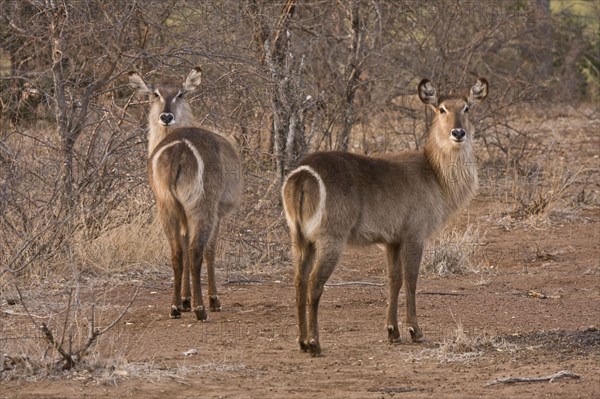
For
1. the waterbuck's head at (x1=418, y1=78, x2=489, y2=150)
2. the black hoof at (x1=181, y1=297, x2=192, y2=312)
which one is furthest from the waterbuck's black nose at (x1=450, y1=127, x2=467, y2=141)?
the black hoof at (x1=181, y1=297, x2=192, y2=312)

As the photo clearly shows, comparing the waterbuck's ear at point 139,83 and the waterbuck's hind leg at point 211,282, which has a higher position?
the waterbuck's ear at point 139,83

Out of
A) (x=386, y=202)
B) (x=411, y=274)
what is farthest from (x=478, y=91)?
(x=411, y=274)

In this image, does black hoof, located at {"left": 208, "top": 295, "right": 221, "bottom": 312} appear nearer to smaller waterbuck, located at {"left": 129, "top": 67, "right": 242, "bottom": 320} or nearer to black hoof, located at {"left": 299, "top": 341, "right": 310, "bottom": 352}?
smaller waterbuck, located at {"left": 129, "top": 67, "right": 242, "bottom": 320}

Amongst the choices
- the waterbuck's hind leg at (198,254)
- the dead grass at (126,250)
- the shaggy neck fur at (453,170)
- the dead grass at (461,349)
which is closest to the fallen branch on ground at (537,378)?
the dead grass at (461,349)

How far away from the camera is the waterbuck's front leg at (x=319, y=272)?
693 centimetres

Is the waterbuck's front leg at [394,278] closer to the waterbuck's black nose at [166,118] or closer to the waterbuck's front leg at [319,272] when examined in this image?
the waterbuck's front leg at [319,272]

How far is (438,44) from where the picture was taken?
45.2 feet

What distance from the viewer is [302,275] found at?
707 centimetres

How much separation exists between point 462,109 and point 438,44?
591 centimetres

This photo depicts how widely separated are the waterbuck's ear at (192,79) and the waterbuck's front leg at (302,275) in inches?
99.8

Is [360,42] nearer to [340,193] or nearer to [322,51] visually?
[322,51]

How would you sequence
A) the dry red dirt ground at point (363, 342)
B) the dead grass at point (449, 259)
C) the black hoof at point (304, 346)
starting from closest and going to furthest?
the dry red dirt ground at point (363, 342) < the black hoof at point (304, 346) < the dead grass at point (449, 259)

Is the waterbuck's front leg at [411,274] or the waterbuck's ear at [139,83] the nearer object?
the waterbuck's front leg at [411,274]

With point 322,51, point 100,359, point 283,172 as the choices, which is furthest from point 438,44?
point 100,359
